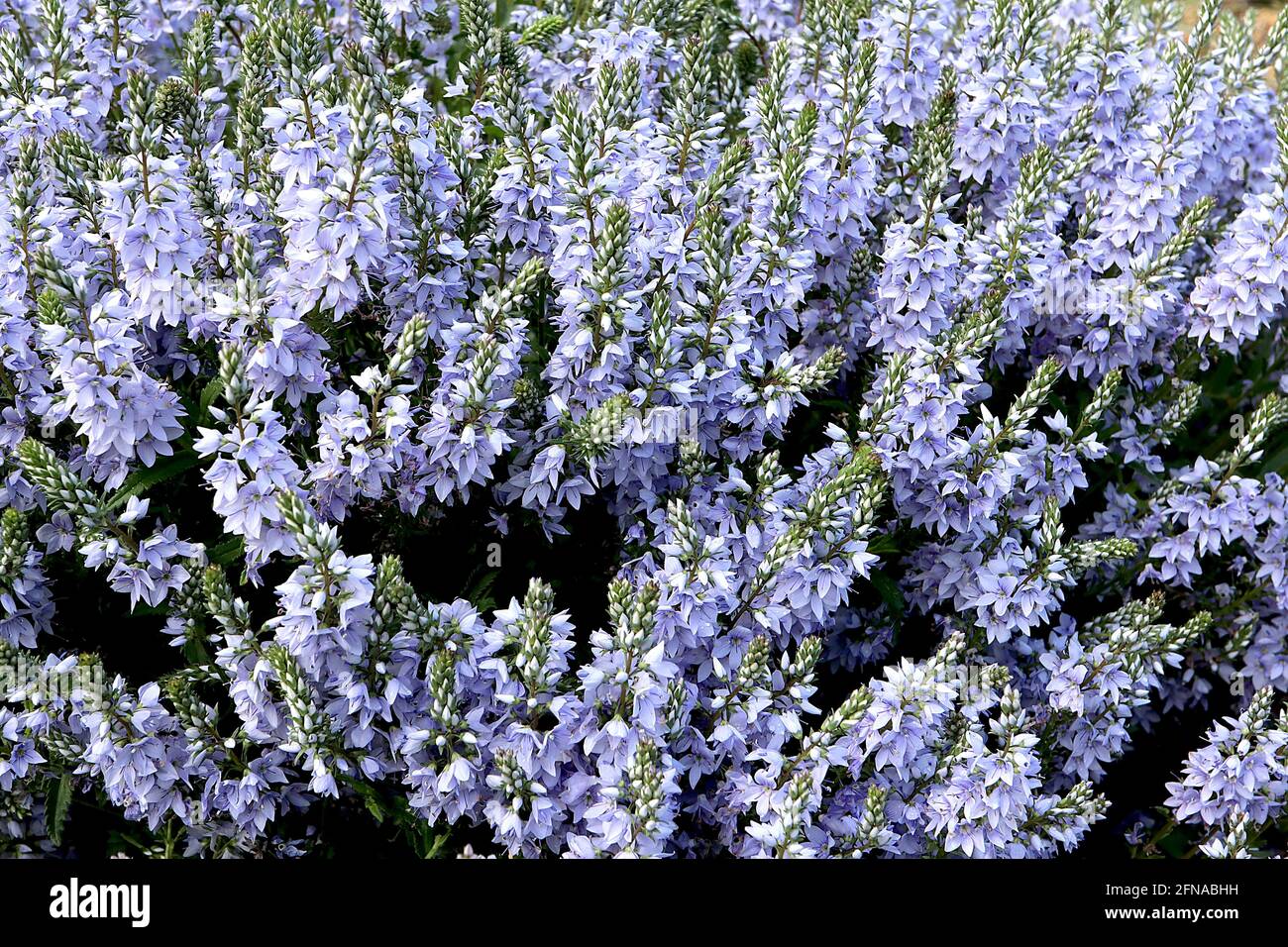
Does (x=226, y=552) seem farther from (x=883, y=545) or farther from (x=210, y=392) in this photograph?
(x=883, y=545)

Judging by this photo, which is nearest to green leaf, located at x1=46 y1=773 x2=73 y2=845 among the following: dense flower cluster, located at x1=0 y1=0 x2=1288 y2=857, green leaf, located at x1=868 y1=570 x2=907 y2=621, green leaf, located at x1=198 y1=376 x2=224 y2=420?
dense flower cluster, located at x1=0 y1=0 x2=1288 y2=857

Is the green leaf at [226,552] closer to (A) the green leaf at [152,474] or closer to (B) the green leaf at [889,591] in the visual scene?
(A) the green leaf at [152,474]

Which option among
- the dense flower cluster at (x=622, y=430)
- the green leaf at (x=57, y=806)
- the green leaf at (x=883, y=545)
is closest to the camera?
the dense flower cluster at (x=622, y=430)

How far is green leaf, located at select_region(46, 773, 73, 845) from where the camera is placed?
131 inches

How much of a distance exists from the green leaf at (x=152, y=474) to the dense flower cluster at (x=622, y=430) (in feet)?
0.04

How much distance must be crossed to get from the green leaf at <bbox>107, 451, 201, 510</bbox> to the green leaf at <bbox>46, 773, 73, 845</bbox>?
2.60ft

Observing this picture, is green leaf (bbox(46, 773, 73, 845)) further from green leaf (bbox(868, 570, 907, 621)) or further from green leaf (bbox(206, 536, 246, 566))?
green leaf (bbox(868, 570, 907, 621))

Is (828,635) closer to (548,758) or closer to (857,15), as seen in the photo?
(548,758)

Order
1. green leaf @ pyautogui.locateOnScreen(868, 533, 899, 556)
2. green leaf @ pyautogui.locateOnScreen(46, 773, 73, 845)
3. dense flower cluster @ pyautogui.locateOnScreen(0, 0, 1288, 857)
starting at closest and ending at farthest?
dense flower cluster @ pyautogui.locateOnScreen(0, 0, 1288, 857) → green leaf @ pyautogui.locateOnScreen(46, 773, 73, 845) → green leaf @ pyautogui.locateOnScreen(868, 533, 899, 556)

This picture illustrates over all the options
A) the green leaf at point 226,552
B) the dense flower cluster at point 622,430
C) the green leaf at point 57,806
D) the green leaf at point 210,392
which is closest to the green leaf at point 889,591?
the dense flower cluster at point 622,430

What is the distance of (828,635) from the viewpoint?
13.5ft

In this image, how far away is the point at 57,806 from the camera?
3332 mm

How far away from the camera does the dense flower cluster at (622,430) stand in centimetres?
320
